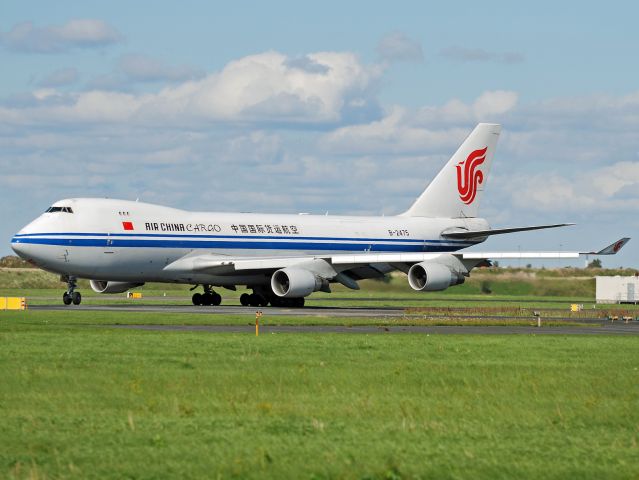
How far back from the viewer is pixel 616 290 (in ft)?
268

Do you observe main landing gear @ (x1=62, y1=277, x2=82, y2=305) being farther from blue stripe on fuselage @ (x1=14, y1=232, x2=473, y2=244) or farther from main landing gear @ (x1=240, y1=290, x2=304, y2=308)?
main landing gear @ (x1=240, y1=290, x2=304, y2=308)

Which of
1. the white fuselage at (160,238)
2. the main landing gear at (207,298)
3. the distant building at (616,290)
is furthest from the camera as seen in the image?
the distant building at (616,290)

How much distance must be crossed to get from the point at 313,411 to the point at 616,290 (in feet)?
221

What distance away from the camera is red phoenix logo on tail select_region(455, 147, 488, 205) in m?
73.0

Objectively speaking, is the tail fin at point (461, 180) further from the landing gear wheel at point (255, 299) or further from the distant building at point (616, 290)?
the distant building at point (616, 290)

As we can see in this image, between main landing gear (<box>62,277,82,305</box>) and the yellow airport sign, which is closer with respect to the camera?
the yellow airport sign

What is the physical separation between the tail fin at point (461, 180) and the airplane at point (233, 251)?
8.81 ft

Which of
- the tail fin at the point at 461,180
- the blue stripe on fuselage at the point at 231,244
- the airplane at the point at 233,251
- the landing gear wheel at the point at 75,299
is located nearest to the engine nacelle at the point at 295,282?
the airplane at the point at 233,251

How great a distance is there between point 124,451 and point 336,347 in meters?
16.1

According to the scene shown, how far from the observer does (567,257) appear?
205 feet

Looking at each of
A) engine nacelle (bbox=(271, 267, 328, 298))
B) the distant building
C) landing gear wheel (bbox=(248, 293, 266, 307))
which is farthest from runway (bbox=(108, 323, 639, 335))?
the distant building

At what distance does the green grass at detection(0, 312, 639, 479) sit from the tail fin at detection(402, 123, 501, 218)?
42.7 metres

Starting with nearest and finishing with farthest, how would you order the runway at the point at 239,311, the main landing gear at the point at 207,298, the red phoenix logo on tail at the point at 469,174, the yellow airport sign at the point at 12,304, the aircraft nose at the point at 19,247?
the runway at the point at 239,311 < the yellow airport sign at the point at 12,304 < the aircraft nose at the point at 19,247 < the main landing gear at the point at 207,298 < the red phoenix logo on tail at the point at 469,174

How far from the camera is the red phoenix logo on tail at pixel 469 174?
73000 mm
